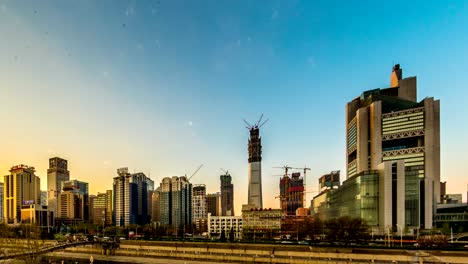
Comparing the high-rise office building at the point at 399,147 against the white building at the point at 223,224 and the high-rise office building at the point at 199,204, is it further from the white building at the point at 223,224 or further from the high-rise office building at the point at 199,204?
the high-rise office building at the point at 199,204

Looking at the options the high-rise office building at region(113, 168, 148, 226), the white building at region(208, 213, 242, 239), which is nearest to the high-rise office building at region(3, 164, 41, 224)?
the high-rise office building at region(113, 168, 148, 226)

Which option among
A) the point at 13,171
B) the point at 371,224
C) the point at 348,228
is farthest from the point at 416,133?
the point at 13,171

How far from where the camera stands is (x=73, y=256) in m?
70.6

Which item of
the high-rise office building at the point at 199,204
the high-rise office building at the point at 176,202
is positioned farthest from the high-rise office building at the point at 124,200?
the high-rise office building at the point at 199,204

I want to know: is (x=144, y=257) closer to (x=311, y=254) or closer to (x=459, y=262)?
(x=311, y=254)

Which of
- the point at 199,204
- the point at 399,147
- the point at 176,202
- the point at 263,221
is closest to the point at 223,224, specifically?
the point at 263,221

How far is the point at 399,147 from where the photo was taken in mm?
114375

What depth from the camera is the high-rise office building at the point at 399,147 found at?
86.2m

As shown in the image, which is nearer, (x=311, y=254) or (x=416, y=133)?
(x=311, y=254)

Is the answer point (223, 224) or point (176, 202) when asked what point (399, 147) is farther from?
point (176, 202)

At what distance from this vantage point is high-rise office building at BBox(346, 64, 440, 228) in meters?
86.2

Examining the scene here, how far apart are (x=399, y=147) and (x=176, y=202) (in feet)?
426

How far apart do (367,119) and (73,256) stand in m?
117

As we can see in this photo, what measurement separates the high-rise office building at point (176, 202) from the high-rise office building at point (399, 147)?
100 meters
